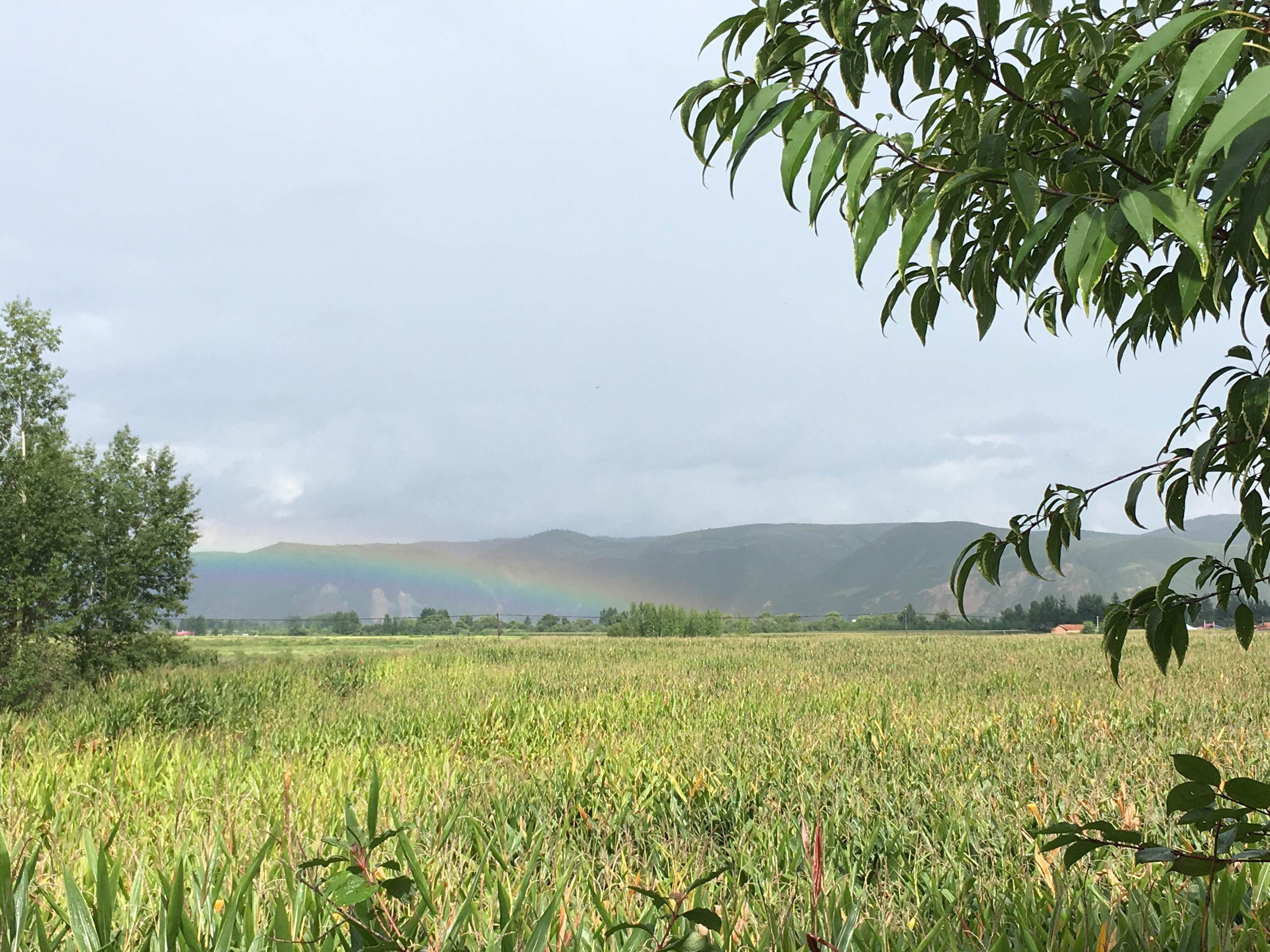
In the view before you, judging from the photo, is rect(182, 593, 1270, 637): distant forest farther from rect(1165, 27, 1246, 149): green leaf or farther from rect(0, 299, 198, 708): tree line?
rect(1165, 27, 1246, 149): green leaf

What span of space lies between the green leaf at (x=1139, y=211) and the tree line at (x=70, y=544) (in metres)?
17.7

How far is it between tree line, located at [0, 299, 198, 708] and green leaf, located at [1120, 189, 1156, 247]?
1773 cm

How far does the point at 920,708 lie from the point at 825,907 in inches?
288

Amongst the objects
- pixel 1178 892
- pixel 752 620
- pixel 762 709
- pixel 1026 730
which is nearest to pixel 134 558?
pixel 762 709

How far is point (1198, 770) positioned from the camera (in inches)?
50.8

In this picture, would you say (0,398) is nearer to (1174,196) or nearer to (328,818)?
(328,818)

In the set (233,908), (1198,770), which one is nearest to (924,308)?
(1198,770)

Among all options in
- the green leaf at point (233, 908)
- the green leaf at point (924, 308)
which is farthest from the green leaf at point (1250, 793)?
the green leaf at point (233, 908)

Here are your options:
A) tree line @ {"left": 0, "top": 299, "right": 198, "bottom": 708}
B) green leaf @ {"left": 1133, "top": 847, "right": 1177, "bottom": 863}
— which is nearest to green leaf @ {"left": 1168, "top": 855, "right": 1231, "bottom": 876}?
green leaf @ {"left": 1133, "top": 847, "right": 1177, "bottom": 863}

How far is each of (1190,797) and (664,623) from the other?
60819 millimetres

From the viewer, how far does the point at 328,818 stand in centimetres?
456

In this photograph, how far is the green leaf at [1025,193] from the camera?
1060mm

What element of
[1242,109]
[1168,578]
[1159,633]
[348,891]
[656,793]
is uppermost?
[1242,109]

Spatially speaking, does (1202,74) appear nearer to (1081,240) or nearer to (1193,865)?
(1081,240)
